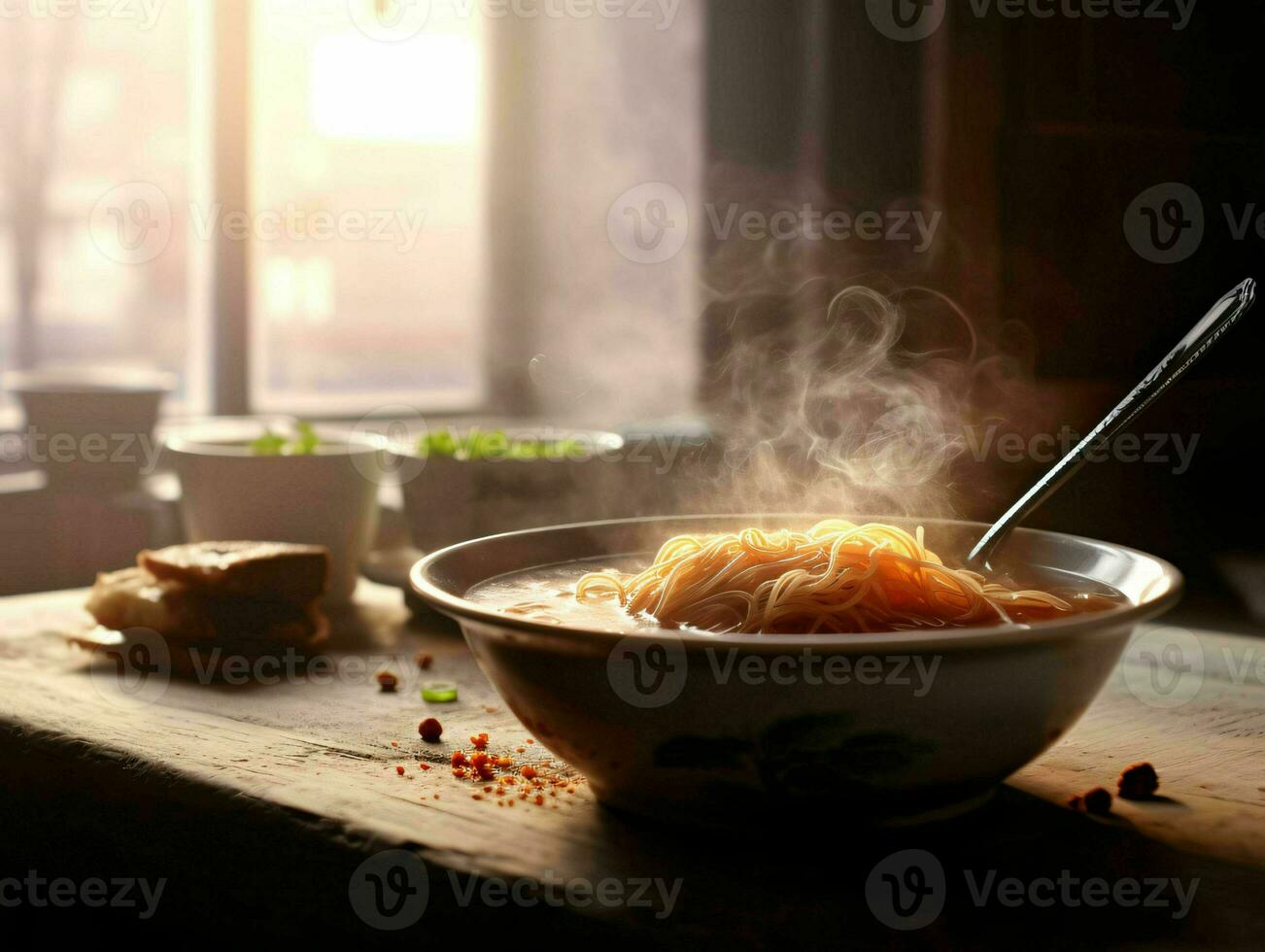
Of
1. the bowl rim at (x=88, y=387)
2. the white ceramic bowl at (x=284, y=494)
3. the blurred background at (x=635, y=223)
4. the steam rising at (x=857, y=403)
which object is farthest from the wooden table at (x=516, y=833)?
the bowl rim at (x=88, y=387)

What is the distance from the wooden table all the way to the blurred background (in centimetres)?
69

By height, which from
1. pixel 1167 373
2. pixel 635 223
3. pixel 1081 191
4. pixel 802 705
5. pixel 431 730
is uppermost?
pixel 635 223

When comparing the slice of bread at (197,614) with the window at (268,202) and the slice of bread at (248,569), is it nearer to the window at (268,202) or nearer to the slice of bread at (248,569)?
the slice of bread at (248,569)

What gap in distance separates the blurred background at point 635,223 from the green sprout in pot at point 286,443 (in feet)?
1.45

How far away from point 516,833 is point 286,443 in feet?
3.47

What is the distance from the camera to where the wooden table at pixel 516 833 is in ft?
2.77

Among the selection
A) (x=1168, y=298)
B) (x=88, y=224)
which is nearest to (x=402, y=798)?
(x=1168, y=298)

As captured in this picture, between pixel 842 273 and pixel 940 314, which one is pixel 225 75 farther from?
pixel 940 314

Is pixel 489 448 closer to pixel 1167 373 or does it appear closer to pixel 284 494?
pixel 284 494

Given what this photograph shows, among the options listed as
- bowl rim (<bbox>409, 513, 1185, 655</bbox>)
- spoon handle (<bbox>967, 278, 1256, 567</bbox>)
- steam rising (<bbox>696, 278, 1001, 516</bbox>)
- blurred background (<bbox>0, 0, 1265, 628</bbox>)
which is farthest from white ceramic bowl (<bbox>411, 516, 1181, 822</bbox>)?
steam rising (<bbox>696, 278, 1001, 516</bbox>)

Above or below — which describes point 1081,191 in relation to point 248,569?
above

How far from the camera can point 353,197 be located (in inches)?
195

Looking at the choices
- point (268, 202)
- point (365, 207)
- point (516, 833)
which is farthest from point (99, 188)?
point (516, 833)

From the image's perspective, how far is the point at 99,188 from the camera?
414cm
